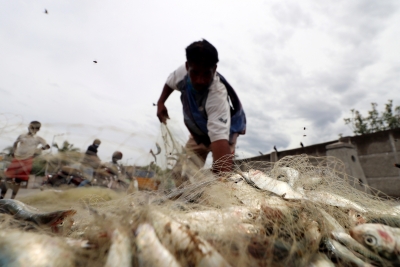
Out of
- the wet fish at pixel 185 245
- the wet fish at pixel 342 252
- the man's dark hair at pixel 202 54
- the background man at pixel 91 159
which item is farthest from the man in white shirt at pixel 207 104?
the wet fish at pixel 185 245

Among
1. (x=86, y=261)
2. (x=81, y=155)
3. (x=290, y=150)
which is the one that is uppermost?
(x=290, y=150)

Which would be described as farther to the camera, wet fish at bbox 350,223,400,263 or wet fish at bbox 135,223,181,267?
wet fish at bbox 350,223,400,263

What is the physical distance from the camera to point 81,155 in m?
3.03

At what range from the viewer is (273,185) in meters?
1.43

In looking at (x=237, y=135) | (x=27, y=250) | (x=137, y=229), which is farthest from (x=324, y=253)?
(x=237, y=135)

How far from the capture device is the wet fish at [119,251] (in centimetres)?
76

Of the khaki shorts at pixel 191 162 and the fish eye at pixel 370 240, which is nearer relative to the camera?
the fish eye at pixel 370 240

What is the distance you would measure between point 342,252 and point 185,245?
2.13 feet

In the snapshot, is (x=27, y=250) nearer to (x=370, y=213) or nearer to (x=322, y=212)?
(x=322, y=212)

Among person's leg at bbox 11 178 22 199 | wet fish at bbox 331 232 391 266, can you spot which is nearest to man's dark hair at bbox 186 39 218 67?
wet fish at bbox 331 232 391 266

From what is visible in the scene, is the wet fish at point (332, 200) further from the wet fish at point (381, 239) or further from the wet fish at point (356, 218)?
the wet fish at point (381, 239)

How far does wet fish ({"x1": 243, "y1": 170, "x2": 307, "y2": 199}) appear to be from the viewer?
1307 millimetres

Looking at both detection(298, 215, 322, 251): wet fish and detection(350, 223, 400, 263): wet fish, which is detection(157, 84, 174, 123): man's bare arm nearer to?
detection(298, 215, 322, 251): wet fish

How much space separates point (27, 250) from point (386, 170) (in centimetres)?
577
